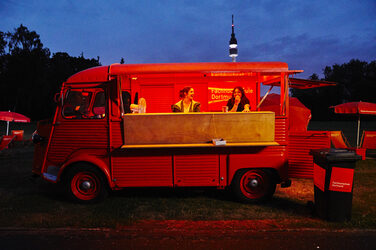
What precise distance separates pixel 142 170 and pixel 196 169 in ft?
3.66

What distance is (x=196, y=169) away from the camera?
5.26 meters

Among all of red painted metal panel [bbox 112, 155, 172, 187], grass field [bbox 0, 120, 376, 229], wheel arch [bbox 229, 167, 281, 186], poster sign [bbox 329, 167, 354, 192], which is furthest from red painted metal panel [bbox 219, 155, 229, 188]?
poster sign [bbox 329, 167, 354, 192]

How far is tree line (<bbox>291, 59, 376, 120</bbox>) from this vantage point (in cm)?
4791

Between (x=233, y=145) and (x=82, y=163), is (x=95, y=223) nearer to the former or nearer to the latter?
(x=82, y=163)

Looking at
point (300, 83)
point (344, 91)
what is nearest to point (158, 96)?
point (300, 83)

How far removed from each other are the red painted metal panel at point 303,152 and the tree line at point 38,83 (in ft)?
124

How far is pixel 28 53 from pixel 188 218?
47.2 metres

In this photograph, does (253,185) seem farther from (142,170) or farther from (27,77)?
(27,77)

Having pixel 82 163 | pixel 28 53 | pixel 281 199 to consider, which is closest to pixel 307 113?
pixel 281 199

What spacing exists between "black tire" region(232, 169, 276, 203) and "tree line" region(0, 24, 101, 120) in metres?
42.0

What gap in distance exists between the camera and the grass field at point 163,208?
454 centimetres

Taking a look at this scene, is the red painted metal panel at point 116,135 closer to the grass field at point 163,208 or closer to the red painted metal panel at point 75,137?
the red painted metal panel at point 75,137

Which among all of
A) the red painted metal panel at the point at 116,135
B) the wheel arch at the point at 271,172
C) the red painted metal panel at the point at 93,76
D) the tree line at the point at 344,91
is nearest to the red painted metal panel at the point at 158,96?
the red painted metal panel at the point at 93,76

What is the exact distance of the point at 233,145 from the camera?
16.4ft
